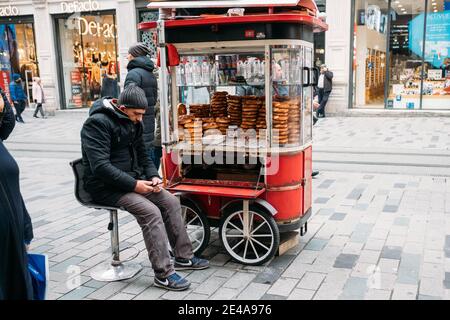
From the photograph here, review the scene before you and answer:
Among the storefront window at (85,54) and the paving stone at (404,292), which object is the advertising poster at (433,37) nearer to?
the storefront window at (85,54)

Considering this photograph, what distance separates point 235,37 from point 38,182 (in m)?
5.07

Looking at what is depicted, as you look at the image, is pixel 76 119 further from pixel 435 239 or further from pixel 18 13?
pixel 435 239

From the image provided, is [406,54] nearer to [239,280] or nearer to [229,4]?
[229,4]

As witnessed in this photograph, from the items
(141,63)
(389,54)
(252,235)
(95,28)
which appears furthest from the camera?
(95,28)

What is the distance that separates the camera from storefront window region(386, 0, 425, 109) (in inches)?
581

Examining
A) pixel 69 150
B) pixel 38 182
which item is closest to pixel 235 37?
pixel 38 182

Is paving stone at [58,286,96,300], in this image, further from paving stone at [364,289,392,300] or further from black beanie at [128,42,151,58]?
black beanie at [128,42,151,58]

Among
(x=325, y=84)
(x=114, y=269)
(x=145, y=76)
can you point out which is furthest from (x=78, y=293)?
(x=325, y=84)

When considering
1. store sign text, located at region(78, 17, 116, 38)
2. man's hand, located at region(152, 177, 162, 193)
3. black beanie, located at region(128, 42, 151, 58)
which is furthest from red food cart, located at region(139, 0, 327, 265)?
store sign text, located at region(78, 17, 116, 38)

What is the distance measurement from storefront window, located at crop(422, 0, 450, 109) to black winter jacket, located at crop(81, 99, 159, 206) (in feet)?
42.3

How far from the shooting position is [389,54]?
15.1 meters

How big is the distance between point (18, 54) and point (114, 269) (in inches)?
720

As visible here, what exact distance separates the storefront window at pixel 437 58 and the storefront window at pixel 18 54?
1463 cm
